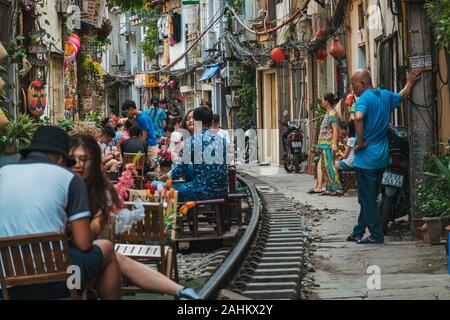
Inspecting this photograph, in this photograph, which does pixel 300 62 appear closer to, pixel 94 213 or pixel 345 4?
pixel 345 4

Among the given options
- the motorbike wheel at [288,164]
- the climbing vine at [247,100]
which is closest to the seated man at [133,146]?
the motorbike wheel at [288,164]

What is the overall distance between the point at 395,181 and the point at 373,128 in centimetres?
84

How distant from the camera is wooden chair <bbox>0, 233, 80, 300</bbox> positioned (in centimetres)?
737

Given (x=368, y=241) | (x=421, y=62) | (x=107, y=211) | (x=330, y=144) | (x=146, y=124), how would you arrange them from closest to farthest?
(x=107, y=211)
(x=421, y=62)
(x=368, y=241)
(x=330, y=144)
(x=146, y=124)

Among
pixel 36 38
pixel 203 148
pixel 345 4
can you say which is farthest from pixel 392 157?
pixel 345 4

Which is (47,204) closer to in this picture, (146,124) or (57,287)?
(57,287)

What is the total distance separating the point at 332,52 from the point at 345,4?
121 cm

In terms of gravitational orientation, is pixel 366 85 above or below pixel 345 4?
below

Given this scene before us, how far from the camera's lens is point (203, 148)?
14.1 meters

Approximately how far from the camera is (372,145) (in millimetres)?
13562

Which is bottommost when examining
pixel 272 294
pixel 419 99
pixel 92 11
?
pixel 272 294

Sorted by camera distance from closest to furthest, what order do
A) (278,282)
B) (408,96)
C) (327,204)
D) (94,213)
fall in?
1. (94,213)
2. (278,282)
3. (408,96)
4. (327,204)

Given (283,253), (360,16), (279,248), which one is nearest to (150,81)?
(360,16)

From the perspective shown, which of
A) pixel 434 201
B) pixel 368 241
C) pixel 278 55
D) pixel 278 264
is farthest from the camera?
pixel 278 55
